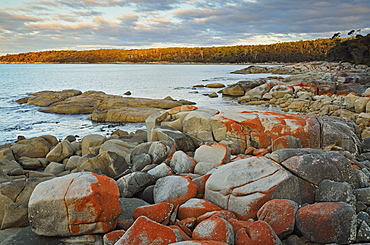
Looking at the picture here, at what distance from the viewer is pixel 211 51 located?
183875 mm

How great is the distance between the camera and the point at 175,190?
19.7 feet

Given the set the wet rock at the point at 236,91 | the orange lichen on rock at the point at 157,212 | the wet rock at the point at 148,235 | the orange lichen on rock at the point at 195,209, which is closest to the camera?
the wet rock at the point at 148,235

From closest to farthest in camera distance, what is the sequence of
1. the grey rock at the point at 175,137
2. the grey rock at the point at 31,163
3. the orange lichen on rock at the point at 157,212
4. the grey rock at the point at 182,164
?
the orange lichen on rock at the point at 157,212
the grey rock at the point at 182,164
the grey rock at the point at 175,137
the grey rock at the point at 31,163

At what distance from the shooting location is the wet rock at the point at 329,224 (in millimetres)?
4598

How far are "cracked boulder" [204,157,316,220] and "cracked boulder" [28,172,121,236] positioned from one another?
6.43 feet

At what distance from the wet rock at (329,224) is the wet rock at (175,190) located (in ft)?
6.72

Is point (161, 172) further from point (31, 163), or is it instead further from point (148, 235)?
point (31, 163)

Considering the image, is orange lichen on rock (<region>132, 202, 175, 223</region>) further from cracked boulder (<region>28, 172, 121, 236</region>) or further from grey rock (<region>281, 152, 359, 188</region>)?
grey rock (<region>281, 152, 359, 188</region>)

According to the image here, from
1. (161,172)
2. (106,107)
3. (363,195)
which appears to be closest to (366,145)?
(363,195)

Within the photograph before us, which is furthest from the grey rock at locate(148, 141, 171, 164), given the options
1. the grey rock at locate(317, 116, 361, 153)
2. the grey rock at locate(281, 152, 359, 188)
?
the grey rock at locate(317, 116, 361, 153)

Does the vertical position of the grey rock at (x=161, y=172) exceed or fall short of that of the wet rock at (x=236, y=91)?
it exceeds it

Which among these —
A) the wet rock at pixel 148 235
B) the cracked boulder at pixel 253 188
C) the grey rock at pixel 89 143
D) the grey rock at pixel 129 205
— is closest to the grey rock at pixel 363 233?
the cracked boulder at pixel 253 188

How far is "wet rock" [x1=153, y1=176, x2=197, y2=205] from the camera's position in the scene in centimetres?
588

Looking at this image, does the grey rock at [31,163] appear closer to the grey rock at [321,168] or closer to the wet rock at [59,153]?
the wet rock at [59,153]
